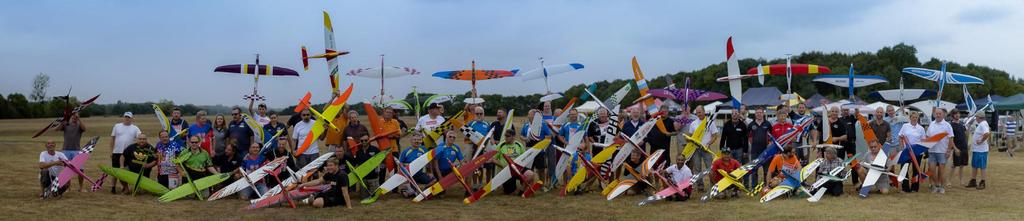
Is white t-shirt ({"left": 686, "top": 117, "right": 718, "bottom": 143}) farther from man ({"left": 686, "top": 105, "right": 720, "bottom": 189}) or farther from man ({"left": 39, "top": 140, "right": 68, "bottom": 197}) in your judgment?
man ({"left": 39, "top": 140, "right": 68, "bottom": 197})

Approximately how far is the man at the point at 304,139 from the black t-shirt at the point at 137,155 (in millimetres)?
1809

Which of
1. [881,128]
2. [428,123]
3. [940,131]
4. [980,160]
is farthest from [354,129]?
[980,160]

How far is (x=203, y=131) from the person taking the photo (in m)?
9.84

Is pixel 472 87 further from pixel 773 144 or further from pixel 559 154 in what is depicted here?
pixel 773 144

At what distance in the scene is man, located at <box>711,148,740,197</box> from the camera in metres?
8.70

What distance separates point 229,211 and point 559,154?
14.2 feet

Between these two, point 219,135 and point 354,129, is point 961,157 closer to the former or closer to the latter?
point 354,129

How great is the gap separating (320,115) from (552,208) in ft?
11.5

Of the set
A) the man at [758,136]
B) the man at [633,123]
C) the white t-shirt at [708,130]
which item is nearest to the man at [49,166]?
the man at [633,123]

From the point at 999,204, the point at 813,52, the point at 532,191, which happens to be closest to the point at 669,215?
the point at 532,191

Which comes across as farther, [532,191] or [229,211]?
[532,191]

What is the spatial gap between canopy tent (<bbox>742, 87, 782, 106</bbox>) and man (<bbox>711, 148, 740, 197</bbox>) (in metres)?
27.8

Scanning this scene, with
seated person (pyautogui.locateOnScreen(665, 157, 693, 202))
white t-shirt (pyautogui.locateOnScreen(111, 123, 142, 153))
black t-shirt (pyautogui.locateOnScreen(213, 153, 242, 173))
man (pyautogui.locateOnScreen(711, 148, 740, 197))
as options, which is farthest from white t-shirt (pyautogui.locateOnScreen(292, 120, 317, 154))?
man (pyautogui.locateOnScreen(711, 148, 740, 197))

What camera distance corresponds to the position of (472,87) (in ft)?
41.9
